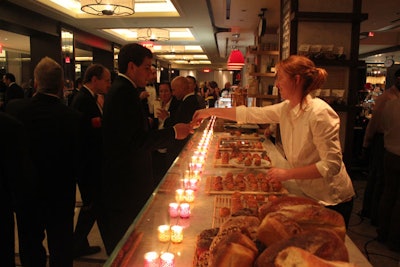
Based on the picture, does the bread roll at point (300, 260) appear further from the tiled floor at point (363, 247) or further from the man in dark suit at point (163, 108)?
the man in dark suit at point (163, 108)

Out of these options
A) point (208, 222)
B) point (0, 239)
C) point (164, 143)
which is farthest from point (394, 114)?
point (0, 239)

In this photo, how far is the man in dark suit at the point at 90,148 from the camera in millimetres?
3023

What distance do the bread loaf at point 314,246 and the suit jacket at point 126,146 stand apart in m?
1.54

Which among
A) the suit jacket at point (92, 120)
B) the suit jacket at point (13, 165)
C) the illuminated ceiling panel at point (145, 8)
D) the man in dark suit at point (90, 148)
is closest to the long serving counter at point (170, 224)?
the suit jacket at point (13, 165)

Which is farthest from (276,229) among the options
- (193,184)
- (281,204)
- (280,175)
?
(193,184)

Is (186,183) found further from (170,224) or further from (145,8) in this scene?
(145,8)

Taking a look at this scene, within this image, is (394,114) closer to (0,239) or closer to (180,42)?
(0,239)

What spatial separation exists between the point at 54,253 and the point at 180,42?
12.1 meters

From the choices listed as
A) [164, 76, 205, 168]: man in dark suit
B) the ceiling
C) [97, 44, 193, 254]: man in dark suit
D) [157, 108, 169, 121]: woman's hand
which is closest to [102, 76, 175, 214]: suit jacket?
[97, 44, 193, 254]: man in dark suit

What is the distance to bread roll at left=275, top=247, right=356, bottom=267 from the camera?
0.77 meters

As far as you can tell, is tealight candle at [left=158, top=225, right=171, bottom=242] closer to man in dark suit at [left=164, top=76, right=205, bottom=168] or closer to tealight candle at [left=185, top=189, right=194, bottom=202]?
tealight candle at [left=185, top=189, right=194, bottom=202]

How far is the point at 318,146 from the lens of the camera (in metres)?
1.97

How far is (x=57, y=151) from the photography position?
2598mm

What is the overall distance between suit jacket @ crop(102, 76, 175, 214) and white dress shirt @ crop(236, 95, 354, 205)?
2.62ft
